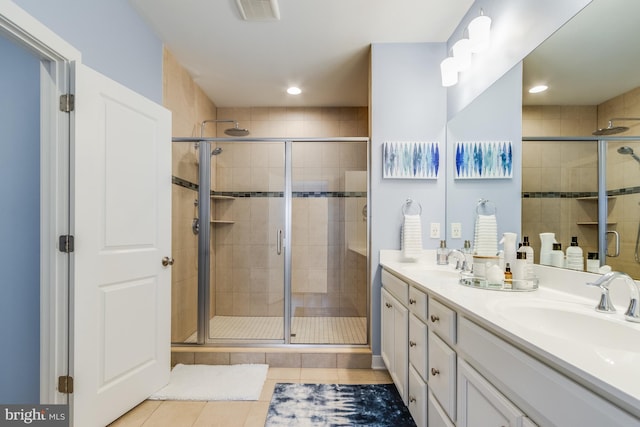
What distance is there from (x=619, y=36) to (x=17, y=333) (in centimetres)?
294

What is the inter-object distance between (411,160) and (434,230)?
1.95 ft

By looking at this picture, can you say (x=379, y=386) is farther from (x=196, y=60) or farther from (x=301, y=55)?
(x=196, y=60)

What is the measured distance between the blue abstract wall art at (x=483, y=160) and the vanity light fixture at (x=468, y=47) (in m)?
0.50

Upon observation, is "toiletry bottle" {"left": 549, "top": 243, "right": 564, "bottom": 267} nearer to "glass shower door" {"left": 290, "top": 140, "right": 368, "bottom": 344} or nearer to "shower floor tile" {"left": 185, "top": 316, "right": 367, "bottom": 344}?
"glass shower door" {"left": 290, "top": 140, "right": 368, "bottom": 344}

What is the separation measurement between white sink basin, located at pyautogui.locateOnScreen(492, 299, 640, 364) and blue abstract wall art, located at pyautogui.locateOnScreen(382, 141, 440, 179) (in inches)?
58.6

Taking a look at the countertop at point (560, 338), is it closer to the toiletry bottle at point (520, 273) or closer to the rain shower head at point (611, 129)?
the toiletry bottle at point (520, 273)

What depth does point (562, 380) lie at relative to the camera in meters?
→ 0.70

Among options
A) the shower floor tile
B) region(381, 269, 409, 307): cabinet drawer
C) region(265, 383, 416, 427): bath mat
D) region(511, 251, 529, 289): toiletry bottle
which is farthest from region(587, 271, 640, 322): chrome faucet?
the shower floor tile

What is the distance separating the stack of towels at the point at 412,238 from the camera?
249 centimetres

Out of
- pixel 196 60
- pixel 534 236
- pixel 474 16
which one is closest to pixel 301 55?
pixel 196 60

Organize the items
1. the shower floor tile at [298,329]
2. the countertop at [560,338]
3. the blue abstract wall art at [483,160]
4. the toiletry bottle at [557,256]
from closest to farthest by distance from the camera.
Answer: the countertop at [560,338] < the toiletry bottle at [557,256] < the blue abstract wall art at [483,160] < the shower floor tile at [298,329]

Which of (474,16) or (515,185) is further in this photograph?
(474,16)

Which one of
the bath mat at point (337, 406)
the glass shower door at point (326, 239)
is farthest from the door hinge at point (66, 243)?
the glass shower door at point (326, 239)

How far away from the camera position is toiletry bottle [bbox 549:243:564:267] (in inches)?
55.4
